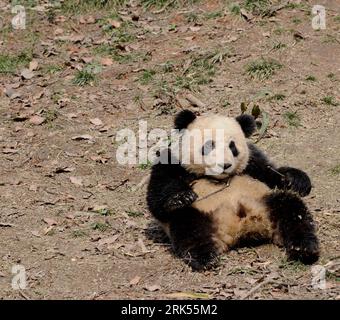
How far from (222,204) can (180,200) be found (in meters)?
0.35

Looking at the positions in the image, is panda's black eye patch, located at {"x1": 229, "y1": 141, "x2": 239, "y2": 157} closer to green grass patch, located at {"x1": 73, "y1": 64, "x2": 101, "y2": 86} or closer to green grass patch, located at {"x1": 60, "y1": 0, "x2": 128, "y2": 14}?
green grass patch, located at {"x1": 73, "y1": 64, "x2": 101, "y2": 86}

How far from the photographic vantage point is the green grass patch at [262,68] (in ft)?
28.5

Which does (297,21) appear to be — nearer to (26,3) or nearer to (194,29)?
(194,29)

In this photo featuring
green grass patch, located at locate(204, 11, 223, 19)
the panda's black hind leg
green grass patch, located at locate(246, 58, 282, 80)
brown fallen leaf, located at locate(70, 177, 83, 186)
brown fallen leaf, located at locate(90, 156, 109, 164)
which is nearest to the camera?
the panda's black hind leg

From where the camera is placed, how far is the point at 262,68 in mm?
8773

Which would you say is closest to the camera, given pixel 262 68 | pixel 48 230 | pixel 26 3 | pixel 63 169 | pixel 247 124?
pixel 247 124

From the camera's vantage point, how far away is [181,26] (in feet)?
33.1

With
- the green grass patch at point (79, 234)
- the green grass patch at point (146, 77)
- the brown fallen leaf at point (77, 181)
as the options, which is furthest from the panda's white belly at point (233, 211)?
the green grass patch at point (146, 77)

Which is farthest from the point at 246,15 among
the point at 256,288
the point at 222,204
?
the point at 256,288

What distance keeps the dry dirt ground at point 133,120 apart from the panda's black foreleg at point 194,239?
92 millimetres

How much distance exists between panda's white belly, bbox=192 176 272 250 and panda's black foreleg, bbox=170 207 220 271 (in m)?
0.08

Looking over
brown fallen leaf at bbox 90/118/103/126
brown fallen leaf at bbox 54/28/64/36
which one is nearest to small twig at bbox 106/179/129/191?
brown fallen leaf at bbox 90/118/103/126

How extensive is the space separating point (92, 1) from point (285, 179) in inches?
229

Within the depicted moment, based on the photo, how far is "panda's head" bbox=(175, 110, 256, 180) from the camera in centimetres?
560
